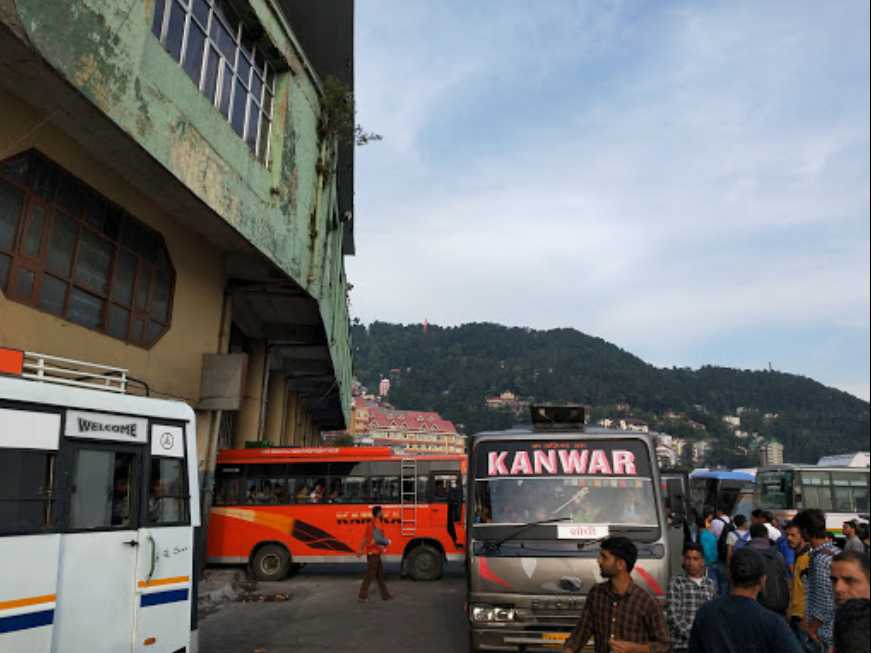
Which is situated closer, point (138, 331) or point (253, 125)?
point (138, 331)

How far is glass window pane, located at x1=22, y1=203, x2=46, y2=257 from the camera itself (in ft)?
29.9

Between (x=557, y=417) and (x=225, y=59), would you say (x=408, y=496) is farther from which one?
(x=225, y=59)

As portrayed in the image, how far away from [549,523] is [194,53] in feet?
31.2

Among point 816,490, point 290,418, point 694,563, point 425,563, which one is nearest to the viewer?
point 694,563

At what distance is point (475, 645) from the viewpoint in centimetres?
623

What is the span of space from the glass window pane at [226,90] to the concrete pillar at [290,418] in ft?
63.0

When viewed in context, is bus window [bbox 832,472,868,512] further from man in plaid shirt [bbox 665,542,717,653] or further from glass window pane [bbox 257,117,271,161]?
glass window pane [bbox 257,117,271,161]

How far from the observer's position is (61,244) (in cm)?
988

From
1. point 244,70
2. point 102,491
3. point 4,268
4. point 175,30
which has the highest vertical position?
point 244,70

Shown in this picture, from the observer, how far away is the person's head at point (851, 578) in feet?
9.30

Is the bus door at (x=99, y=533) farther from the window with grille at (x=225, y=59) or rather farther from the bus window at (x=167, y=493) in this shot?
the window with grille at (x=225, y=59)

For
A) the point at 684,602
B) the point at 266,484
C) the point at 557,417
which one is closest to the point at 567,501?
the point at 557,417

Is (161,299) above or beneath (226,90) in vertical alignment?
beneath

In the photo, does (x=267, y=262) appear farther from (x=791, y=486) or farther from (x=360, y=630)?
(x=791, y=486)
